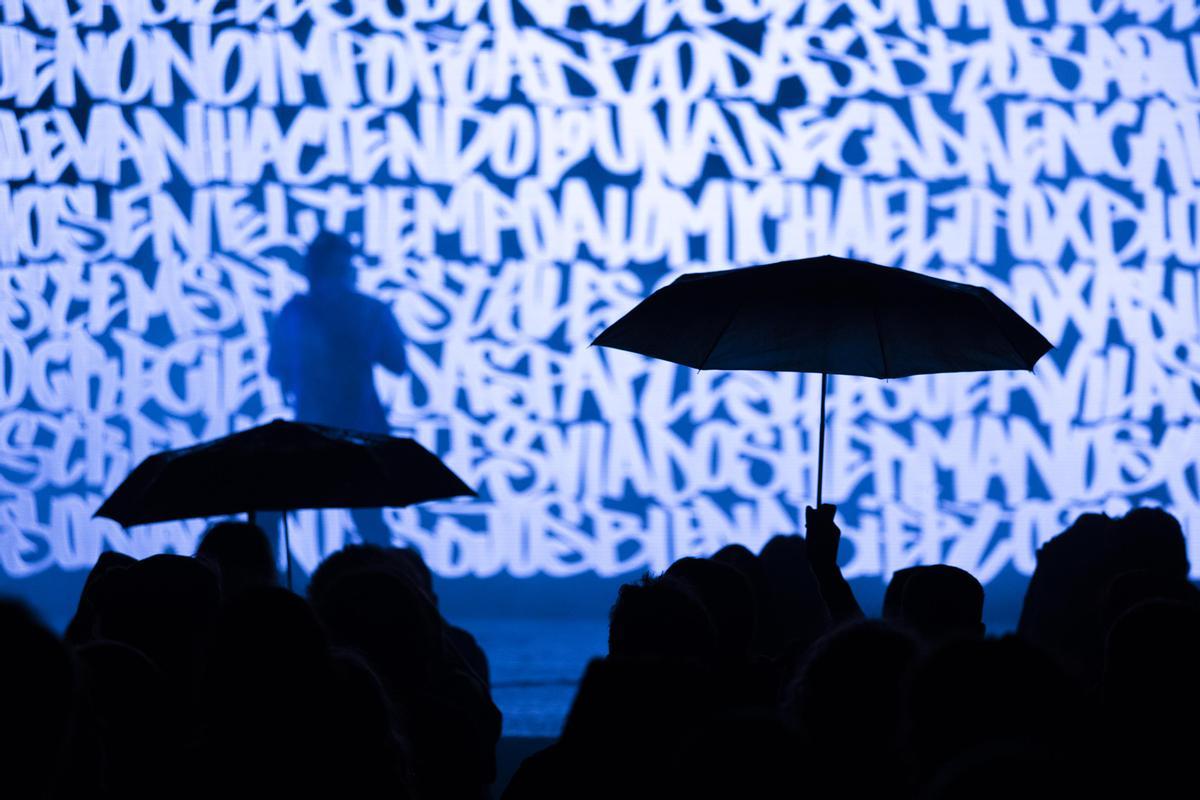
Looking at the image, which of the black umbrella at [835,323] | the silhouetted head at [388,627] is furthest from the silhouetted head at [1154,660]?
the silhouetted head at [388,627]

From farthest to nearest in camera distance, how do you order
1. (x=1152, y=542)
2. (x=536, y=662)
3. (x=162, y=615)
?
1. (x=536, y=662)
2. (x=1152, y=542)
3. (x=162, y=615)

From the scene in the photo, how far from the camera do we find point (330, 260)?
675cm

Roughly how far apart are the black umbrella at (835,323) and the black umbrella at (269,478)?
995 millimetres

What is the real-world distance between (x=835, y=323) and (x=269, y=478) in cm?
150

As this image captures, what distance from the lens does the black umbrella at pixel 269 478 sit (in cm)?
314

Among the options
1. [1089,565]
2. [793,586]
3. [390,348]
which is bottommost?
[793,586]

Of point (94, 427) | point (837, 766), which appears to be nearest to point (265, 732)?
point (837, 766)

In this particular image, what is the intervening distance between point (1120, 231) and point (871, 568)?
7.79 ft

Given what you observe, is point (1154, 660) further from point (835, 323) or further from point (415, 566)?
point (415, 566)

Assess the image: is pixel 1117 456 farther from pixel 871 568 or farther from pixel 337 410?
pixel 337 410

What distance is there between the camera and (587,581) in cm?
729

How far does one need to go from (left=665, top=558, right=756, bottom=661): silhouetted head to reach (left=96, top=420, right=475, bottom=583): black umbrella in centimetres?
96

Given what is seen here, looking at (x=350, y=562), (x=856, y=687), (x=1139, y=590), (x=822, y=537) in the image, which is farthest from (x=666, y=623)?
(x=350, y=562)

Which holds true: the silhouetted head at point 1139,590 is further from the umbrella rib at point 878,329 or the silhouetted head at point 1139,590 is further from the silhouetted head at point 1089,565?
the umbrella rib at point 878,329
